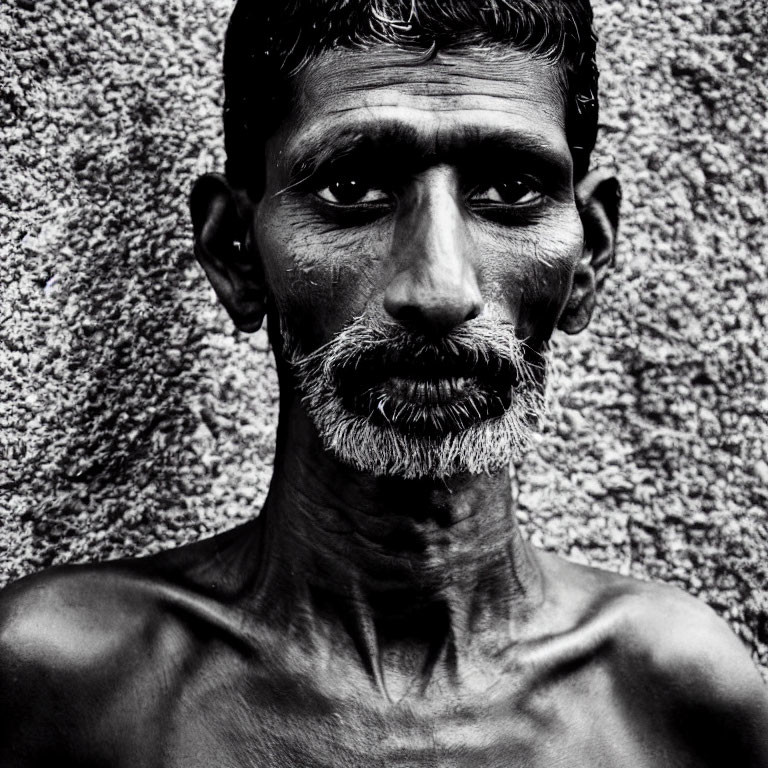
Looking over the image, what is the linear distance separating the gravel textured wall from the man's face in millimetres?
648

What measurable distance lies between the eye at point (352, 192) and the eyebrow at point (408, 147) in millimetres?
31

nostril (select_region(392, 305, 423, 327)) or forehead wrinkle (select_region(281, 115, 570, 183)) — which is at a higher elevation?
forehead wrinkle (select_region(281, 115, 570, 183))

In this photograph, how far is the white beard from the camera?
1.66 metres

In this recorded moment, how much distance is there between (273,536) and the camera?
1.91 m

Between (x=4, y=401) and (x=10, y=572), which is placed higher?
(x=4, y=401)

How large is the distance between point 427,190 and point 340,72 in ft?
0.76

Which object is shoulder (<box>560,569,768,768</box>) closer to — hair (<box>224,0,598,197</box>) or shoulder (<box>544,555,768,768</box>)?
shoulder (<box>544,555,768,768</box>)

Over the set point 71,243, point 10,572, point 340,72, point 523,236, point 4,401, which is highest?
point 340,72

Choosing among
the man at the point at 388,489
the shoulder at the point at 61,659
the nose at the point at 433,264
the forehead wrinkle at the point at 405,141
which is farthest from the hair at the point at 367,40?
the shoulder at the point at 61,659

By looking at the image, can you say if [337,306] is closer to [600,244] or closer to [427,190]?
[427,190]

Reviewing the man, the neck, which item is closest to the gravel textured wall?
the man

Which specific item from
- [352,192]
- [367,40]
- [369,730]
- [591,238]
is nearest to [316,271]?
[352,192]

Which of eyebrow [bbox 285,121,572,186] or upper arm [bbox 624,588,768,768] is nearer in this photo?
eyebrow [bbox 285,121,572,186]

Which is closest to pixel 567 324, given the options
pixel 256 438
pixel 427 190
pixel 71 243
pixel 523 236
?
pixel 523 236
